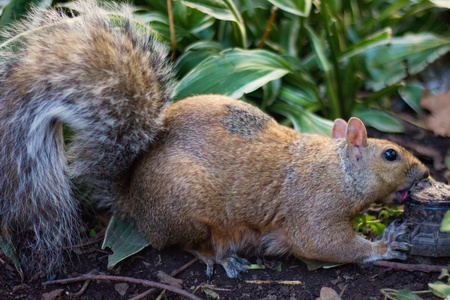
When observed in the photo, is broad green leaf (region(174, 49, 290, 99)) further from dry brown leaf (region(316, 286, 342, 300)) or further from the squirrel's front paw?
dry brown leaf (region(316, 286, 342, 300))

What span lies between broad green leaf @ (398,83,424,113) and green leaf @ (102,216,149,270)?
2746 millimetres

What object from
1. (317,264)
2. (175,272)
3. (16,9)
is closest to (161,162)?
(175,272)

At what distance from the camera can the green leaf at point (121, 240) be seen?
9.71 feet

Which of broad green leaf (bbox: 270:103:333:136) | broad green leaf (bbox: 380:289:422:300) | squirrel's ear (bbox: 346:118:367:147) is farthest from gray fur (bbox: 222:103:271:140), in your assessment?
broad green leaf (bbox: 380:289:422:300)

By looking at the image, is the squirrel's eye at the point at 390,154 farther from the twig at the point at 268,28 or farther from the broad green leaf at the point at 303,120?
the twig at the point at 268,28

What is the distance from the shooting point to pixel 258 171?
292 cm

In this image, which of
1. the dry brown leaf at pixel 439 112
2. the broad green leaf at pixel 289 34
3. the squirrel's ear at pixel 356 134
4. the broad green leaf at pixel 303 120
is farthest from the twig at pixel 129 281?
the broad green leaf at pixel 289 34

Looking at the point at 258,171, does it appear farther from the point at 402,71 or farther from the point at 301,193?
the point at 402,71

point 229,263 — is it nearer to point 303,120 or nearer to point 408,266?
point 408,266

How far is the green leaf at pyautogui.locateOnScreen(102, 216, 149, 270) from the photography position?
2959 mm

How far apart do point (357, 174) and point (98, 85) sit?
164cm

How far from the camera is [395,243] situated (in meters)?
2.80

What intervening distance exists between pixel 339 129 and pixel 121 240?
1.62 meters

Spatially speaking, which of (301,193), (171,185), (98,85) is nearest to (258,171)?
(301,193)
